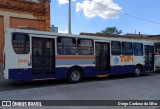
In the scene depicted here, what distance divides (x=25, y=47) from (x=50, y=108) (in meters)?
5.05

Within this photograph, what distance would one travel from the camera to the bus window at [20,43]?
12.6 metres

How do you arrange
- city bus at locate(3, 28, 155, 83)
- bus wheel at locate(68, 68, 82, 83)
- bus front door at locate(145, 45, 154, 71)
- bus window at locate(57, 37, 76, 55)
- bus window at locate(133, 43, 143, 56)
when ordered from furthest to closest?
bus front door at locate(145, 45, 154, 71) < bus window at locate(133, 43, 143, 56) < bus wheel at locate(68, 68, 82, 83) < bus window at locate(57, 37, 76, 55) < city bus at locate(3, 28, 155, 83)

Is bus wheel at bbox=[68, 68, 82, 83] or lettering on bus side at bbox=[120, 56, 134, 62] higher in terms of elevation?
lettering on bus side at bbox=[120, 56, 134, 62]

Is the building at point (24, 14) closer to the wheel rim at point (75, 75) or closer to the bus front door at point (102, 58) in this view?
the bus front door at point (102, 58)

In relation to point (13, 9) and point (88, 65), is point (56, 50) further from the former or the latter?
point (13, 9)

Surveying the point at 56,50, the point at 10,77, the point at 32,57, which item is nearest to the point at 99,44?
the point at 56,50

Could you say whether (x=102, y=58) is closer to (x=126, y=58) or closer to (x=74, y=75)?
(x=126, y=58)

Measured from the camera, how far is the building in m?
19.6

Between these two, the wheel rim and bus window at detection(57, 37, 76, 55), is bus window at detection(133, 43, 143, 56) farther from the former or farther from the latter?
bus window at detection(57, 37, 76, 55)

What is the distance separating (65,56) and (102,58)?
3.10 metres

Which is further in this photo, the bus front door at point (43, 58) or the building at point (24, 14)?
the building at point (24, 14)

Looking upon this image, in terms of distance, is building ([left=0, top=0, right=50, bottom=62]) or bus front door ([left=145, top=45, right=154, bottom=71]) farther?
bus front door ([left=145, top=45, right=154, bottom=71])

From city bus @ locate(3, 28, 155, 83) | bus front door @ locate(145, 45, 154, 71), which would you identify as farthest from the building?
bus front door @ locate(145, 45, 154, 71)

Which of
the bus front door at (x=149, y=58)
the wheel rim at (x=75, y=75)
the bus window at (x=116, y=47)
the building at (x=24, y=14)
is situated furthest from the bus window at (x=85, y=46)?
the building at (x=24, y=14)
